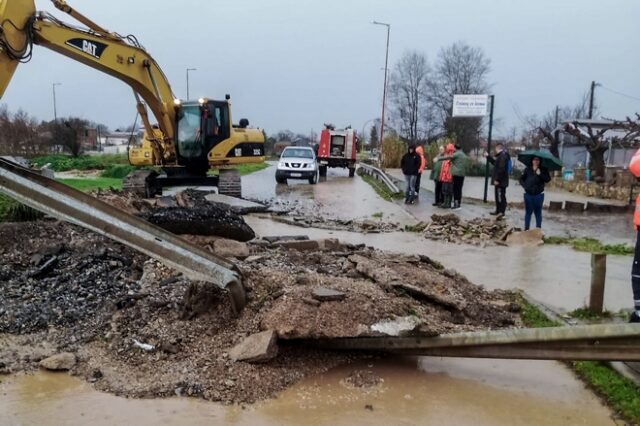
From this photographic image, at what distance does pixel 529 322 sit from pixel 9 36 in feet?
30.2

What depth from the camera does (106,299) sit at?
592 cm

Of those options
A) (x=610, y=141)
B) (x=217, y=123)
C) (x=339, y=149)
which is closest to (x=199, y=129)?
(x=217, y=123)

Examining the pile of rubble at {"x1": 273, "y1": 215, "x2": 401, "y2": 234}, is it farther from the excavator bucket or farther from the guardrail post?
the excavator bucket

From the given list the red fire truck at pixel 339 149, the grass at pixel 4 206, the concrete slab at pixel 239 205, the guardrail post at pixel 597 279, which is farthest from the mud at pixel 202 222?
the red fire truck at pixel 339 149

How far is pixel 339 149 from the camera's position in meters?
33.7

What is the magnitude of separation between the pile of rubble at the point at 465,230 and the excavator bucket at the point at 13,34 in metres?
8.40

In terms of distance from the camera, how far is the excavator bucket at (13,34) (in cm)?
923

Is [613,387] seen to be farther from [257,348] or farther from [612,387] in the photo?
[257,348]

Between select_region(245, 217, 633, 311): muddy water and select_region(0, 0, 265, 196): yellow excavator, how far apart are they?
5119mm

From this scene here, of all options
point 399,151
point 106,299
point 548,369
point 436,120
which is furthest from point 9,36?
point 436,120

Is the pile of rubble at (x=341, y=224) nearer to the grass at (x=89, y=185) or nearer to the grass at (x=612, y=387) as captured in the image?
the grass at (x=89, y=185)

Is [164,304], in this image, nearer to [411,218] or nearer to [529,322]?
[529,322]

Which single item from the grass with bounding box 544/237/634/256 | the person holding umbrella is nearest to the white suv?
the person holding umbrella

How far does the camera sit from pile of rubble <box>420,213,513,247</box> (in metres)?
11.4
